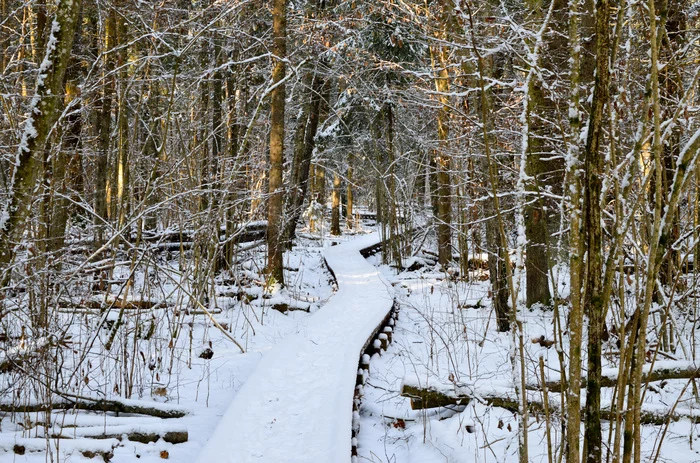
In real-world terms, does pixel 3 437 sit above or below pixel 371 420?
above

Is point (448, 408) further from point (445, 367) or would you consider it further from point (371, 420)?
point (445, 367)

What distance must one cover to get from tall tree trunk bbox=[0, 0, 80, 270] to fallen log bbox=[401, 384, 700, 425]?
3547 millimetres

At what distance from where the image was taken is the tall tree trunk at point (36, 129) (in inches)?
146

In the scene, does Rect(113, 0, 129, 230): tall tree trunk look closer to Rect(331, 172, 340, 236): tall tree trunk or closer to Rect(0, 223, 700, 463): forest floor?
Rect(0, 223, 700, 463): forest floor

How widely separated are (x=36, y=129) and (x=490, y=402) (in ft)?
14.2

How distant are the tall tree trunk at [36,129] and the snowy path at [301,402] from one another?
2.19 m

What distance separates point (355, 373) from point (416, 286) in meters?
7.00

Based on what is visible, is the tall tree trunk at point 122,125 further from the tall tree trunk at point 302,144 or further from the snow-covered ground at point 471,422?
the tall tree trunk at point 302,144

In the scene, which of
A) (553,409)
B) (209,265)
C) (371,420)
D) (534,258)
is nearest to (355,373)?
(371,420)

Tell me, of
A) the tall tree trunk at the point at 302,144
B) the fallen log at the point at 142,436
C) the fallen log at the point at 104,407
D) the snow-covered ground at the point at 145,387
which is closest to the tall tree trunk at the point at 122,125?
the snow-covered ground at the point at 145,387

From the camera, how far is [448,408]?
191 inches

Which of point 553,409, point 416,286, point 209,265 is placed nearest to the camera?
point 553,409

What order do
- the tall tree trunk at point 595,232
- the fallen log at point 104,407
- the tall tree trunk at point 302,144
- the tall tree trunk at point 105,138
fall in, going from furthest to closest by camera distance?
the tall tree trunk at point 302,144 < the tall tree trunk at point 105,138 < the fallen log at point 104,407 < the tall tree trunk at point 595,232

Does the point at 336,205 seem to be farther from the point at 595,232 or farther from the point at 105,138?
the point at 595,232
